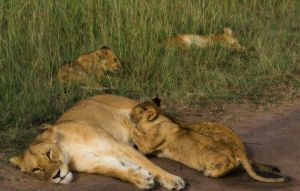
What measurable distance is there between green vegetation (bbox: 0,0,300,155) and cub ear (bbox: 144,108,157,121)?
38.7 inches

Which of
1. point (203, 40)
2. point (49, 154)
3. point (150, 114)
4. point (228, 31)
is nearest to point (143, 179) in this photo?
point (49, 154)

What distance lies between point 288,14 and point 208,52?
6.76ft

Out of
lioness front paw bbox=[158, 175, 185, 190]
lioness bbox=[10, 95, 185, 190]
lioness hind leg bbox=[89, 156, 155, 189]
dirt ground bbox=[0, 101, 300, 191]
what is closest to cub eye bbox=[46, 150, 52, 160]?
lioness bbox=[10, 95, 185, 190]

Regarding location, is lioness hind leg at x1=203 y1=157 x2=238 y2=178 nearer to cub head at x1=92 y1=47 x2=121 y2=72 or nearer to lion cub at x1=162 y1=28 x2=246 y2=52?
cub head at x1=92 y1=47 x2=121 y2=72

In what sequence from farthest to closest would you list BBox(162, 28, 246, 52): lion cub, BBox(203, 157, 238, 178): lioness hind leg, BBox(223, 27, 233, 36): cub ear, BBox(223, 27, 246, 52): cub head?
BBox(223, 27, 233, 36): cub ear
BBox(223, 27, 246, 52): cub head
BBox(162, 28, 246, 52): lion cub
BBox(203, 157, 238, 178): lioness hind leg

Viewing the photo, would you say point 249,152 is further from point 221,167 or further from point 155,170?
point 155,170

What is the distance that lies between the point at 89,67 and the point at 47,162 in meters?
2.25

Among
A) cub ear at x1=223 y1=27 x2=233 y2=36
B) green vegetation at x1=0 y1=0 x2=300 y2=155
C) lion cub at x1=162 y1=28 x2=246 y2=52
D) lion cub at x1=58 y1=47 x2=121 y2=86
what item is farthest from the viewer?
cub ear at x1=223 y1=27 x2=233 y2=36

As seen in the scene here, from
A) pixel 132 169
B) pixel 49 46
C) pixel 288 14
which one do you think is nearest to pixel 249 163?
pixel 132 169

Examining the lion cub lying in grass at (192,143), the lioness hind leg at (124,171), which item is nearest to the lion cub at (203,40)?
the lion cub lying in grass at (192,143)

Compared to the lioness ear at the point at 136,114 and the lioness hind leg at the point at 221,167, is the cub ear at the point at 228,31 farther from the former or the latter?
the lioness hind leg at the point at 221,167

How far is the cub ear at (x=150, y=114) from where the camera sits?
4.59 metres

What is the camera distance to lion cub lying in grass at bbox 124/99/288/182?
4.17m

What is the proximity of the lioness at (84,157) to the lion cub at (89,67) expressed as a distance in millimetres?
1542
